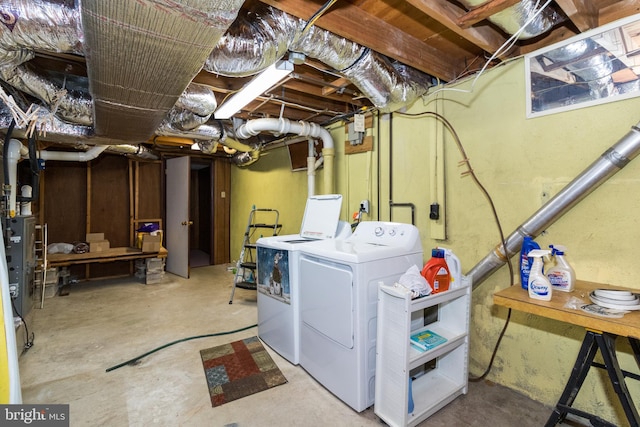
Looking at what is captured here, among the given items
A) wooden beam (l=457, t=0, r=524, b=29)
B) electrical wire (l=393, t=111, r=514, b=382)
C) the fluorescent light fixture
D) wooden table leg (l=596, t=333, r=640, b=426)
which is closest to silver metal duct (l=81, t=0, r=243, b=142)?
the fluorescent light fixture

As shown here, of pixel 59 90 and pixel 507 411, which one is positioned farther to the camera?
pixel 59 90

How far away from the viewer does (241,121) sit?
12.4 feet

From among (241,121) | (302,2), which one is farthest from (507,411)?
(241,121)

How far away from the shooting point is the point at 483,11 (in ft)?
5.24

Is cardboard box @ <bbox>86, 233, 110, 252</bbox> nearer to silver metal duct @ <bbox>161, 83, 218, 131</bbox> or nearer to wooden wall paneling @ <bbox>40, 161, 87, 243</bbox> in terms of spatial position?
wooden wall paneling @ <bbox>40, 161, 87, 243</bbox>

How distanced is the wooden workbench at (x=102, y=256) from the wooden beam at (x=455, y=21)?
16.3 feet

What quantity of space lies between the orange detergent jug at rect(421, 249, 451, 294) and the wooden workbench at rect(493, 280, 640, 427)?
0.34 metres

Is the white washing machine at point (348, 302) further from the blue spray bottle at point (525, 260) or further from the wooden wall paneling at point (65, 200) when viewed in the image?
the wooden wall paneling at point (65, 200)

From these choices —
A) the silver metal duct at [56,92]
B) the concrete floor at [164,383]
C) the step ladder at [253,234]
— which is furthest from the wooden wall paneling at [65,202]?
the silver metal duct at [56,92]

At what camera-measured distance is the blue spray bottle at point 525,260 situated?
181 centimetres

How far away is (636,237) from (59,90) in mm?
3905

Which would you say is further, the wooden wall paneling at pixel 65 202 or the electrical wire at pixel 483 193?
the wooden wall paneling at pixel 65 202

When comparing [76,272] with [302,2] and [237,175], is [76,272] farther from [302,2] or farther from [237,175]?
[302,2]

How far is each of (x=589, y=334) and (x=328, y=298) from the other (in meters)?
1.40
